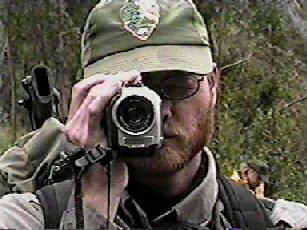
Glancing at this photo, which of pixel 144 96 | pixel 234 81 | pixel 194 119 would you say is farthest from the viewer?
pixel 234 81

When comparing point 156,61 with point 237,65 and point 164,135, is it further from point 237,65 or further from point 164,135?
point 237,65

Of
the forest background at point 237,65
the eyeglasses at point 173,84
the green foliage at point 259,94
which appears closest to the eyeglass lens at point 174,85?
the eyeglasses at point 173,84

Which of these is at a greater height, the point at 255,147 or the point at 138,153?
the point at 138,153

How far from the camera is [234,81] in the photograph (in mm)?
10008

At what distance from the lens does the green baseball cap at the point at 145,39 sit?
Result: 95.2 inches

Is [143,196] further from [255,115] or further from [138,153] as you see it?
[255,115]

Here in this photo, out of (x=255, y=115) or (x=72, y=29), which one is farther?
(x=72, y=29)

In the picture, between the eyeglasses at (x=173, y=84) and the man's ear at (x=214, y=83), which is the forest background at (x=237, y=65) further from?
the eyeglasses at (x=173, y=84)

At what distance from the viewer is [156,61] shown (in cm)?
240

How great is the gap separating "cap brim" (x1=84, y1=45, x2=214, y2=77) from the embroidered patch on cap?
4cm

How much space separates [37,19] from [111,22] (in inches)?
325

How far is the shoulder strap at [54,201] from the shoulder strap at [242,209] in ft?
1.15

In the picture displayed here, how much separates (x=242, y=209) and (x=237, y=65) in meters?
7.91

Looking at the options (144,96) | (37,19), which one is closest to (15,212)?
(144,96)
